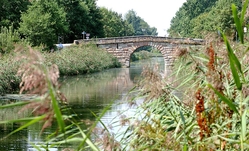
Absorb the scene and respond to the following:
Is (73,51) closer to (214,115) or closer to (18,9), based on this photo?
(18,9)

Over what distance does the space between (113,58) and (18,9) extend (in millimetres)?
7582

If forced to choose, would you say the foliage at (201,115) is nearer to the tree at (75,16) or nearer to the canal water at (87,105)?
the canal water at (87,105)

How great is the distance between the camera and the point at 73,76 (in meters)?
26.6

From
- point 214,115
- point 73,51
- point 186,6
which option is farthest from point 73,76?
point 186,6

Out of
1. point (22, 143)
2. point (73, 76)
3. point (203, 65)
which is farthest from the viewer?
point (73, 76)

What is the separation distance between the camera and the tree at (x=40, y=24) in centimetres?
3209

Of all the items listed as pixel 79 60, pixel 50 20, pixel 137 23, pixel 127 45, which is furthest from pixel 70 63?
pixel 137 23

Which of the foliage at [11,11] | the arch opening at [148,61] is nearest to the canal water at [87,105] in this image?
the arch opening at [148,61]

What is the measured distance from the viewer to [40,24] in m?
32.5

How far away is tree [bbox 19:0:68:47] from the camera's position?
32.1 m

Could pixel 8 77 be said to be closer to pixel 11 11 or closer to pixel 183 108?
pixel 183 108

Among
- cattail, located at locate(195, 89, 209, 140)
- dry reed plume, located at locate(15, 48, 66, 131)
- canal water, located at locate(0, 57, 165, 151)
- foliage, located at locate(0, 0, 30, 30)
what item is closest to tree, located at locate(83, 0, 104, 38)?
foliage, located at locate(0, 0, 30, 30)

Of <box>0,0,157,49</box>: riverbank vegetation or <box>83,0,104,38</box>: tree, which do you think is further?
<box>83,0,104,38</box>: tree

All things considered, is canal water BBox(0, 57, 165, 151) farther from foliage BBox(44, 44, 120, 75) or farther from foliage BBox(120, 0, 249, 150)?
foliage BBox(44, 44, 120, 75)
